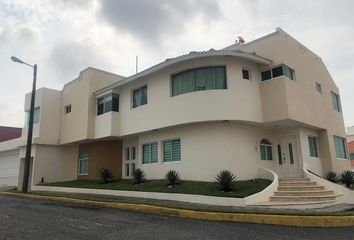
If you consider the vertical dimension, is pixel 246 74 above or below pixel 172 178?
above

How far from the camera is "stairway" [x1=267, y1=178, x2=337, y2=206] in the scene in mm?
13262

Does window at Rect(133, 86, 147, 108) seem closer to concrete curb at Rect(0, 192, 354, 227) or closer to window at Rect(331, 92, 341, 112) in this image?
concrete curb at Rect(0, 192, 354, 227)

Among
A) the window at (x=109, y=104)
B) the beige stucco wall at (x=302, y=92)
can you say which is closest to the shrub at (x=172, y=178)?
the beige stucco wall at (x=302, y=92)

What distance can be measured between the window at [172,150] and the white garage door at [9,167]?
54.7ft

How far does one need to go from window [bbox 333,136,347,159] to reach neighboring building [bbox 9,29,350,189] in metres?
0.08

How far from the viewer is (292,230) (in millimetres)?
8773

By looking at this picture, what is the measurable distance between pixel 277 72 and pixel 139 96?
8.58 m

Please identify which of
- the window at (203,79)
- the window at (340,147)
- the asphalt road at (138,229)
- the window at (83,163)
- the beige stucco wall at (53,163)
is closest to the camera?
the asphalt road at (138,229)

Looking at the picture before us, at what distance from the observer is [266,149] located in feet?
60.4

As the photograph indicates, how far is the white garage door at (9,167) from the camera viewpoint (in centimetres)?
2889

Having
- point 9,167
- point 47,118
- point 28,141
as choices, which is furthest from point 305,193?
point 9,167

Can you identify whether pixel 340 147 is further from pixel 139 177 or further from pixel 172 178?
pixel 139 177

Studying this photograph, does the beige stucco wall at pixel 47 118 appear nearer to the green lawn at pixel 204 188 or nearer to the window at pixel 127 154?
the window at pixel 127 154

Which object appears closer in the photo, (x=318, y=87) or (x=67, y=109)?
(x=318, y=87)
